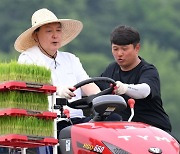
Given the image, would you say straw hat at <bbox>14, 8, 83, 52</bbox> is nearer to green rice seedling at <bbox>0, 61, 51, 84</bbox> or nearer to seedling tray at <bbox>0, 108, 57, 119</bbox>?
green rice seedling at <bbox>0, 61, 51, 84</bbox>

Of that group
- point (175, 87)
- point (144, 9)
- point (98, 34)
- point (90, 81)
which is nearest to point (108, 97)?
point (90, 81)

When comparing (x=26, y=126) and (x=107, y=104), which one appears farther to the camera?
(x=107, y=104)

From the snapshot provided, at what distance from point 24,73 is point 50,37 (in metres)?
1.62

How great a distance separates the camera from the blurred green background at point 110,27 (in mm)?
75188

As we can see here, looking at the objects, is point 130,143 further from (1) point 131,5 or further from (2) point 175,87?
(1) point 131,5

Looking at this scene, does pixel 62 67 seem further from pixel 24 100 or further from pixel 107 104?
pixel 24 100

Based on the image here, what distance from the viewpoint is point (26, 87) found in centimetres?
1155

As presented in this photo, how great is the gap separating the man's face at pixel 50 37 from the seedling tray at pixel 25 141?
1.74 m

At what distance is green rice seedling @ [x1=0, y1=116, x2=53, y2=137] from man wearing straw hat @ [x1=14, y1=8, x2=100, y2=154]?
1136mm

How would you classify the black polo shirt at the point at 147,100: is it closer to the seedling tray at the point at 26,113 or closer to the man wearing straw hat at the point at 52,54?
the man wearing straw hat at the point at 52,54

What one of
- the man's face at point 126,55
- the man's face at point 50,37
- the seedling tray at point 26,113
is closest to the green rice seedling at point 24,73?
the seedling tray at point 26,113

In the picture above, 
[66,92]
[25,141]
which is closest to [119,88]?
[66,92]

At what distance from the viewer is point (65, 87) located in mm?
12297

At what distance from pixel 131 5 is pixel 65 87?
292 feet
